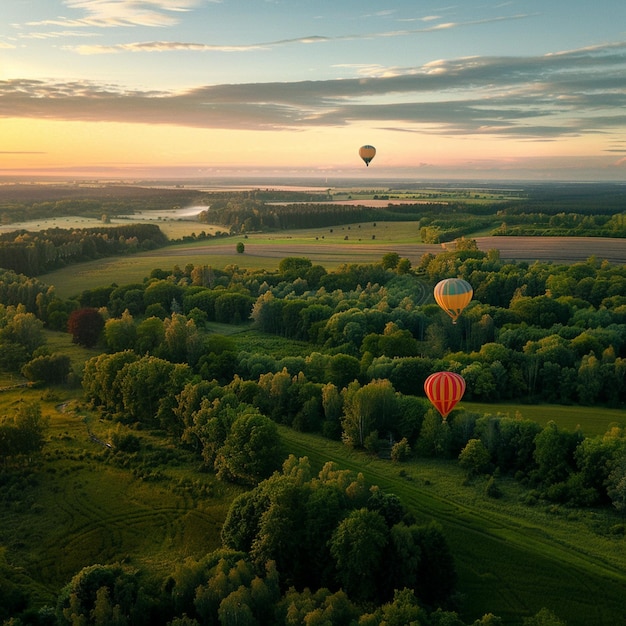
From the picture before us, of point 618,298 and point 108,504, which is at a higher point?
point 618,298

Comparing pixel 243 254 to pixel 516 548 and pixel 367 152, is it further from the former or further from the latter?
pixel 516 548

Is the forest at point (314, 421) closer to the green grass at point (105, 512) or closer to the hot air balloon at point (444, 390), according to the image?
the green grass at point (105, 512)

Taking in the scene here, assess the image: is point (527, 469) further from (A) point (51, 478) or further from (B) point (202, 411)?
(A) point (51, 478)

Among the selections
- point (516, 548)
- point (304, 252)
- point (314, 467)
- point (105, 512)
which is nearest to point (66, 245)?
point (304, 252)

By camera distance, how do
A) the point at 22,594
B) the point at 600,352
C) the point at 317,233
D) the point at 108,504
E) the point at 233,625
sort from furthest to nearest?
the point at 317,233, the point at 600,352, the point at 108,504, the point at 22,594, the point at 233,625

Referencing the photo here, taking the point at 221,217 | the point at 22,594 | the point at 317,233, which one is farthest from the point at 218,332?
the point at 221,217

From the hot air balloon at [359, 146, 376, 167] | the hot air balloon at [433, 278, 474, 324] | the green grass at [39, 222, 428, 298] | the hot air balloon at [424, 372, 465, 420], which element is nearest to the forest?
the hot air balloon at [424, 372, 465, 420]

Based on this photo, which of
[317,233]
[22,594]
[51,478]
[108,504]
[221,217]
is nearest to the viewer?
[22,594]
